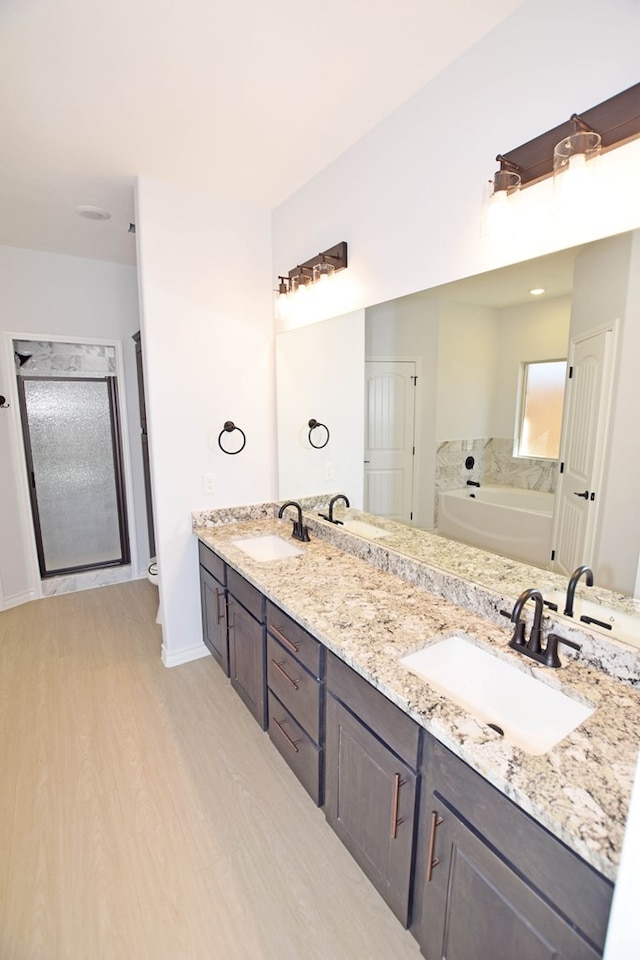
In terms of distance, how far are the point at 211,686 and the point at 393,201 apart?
2.61m

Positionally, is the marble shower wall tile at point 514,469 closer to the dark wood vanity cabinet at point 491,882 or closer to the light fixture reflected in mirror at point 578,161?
the light fixture reflected in mirror at point 578,161

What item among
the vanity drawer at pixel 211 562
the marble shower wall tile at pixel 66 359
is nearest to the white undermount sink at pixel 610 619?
the vanity drawer at pixel 211 562

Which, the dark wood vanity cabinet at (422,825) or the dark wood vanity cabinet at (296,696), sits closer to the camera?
the dark wood vanity cabinet at (422,825)

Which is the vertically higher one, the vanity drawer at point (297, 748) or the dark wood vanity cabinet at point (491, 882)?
the dark wood vanity cabinet at point (491, 882)

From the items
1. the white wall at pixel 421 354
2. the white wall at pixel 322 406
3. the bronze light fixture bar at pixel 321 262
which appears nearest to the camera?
the white wall at pixel 421 354

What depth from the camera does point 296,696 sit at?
1.72 m

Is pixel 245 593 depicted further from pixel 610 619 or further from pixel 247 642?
pixel 610 619

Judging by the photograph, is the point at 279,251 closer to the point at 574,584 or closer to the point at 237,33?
the point at 237,33

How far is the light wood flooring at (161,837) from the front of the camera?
1.36m

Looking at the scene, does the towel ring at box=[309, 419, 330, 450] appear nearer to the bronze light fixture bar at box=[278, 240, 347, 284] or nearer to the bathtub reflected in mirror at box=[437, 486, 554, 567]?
the bronze light fixture bar at box=[278, 240, 347, 284]

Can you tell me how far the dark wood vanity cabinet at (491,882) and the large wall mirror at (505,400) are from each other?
69 centimetres

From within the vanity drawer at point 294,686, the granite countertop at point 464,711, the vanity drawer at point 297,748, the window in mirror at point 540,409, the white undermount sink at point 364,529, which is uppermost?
the window in mirror at point 540,409

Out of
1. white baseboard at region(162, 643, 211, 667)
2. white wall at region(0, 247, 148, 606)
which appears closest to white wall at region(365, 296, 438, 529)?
white baseboard at region(162, 643, 211, 667)

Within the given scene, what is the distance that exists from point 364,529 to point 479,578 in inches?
29.2
